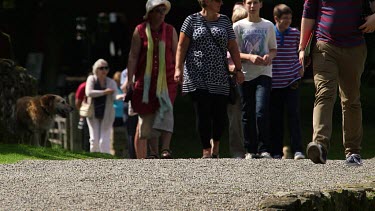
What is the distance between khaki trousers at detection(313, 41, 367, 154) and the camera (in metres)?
11.3

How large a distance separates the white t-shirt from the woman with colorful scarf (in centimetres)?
72

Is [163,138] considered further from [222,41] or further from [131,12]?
[131,12]

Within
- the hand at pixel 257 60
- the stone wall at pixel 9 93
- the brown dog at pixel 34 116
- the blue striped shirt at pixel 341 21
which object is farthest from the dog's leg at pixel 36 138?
the blue striped shirt at pixel 341 21

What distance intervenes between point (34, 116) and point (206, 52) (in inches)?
196

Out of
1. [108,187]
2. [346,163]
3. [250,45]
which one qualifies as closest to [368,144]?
[250,45]

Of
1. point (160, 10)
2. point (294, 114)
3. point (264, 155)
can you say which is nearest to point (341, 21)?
point (264, 155)

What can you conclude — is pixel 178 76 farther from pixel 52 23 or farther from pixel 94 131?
pixel 52 23

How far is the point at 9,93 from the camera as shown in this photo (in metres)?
17.9

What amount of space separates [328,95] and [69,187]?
269 centimetres

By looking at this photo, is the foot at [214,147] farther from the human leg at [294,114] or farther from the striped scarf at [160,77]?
the human leg at [294,114]

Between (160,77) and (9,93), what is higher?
(160,77)

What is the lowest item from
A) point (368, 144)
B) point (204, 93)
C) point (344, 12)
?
point (368, 144)

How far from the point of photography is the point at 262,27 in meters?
14.0

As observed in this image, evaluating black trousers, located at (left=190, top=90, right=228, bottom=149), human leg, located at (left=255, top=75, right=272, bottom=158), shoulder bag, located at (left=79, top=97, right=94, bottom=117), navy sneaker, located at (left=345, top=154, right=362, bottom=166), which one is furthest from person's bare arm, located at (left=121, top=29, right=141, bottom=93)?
shoulder bag, located at (left=79, top=97, right=94, bottom=117)
